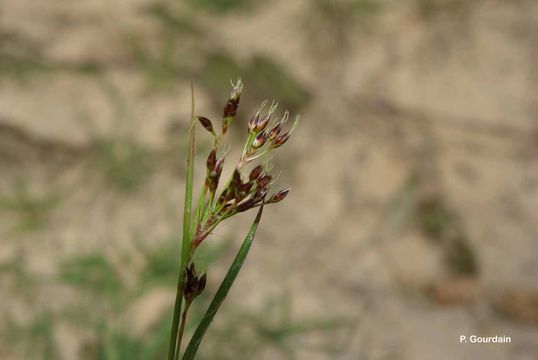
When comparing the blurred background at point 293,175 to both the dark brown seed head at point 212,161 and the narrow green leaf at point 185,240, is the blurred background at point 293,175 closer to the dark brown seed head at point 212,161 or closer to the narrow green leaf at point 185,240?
the narrow green leaf at point 185,240

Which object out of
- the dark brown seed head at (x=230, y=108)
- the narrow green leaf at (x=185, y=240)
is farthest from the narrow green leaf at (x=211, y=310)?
the dark brown seed head at (x=230, y=108)

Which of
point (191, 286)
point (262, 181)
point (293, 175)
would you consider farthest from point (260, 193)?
point (293, 175)

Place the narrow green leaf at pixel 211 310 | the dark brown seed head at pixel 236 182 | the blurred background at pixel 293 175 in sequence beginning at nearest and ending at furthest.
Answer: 1. the dark brown seed head at pixel 236 182
2. the narrow green leaf at pixel 211 310
3. the blurred background at pixel 293 175

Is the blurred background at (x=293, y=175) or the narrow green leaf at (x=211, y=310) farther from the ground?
the blurred background at (x=293, y=175)

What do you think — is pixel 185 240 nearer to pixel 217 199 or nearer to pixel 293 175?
pixel 217 199

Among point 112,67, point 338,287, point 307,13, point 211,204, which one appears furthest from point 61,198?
point 211,204

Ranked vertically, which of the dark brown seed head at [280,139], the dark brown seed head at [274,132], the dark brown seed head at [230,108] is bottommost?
the dark brown seed head at [280,139]
